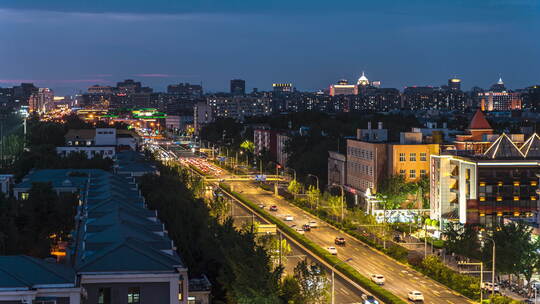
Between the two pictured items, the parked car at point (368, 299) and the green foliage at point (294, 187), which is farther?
the green foliage at point (294, 187)

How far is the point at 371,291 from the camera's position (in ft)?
119

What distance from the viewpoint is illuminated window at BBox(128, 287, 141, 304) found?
82.2 ft

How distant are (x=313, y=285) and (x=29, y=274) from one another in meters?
10.9

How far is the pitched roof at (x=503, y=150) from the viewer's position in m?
52.4

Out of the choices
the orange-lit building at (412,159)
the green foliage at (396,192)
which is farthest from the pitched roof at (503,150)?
the orange-lit building at (412,159)

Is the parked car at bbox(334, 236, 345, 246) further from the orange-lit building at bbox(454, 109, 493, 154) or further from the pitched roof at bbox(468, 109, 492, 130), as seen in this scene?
the pitched roof at bbox(468, 109, 492, 130)

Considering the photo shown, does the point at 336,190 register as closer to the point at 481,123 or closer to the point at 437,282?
the point at 481,123

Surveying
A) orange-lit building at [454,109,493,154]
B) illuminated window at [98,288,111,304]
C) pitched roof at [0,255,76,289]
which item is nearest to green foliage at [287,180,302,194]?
orange-lit building at [454,109,493,154]

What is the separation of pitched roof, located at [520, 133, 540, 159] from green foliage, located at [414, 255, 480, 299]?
14.1 meters

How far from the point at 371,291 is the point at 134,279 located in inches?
544

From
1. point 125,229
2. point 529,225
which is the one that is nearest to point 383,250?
point 529,225

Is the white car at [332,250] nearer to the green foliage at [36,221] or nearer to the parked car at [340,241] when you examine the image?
the parked car at [340,241]

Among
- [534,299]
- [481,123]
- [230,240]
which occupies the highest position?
[481,123]

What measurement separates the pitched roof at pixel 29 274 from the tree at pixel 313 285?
30.2ft
